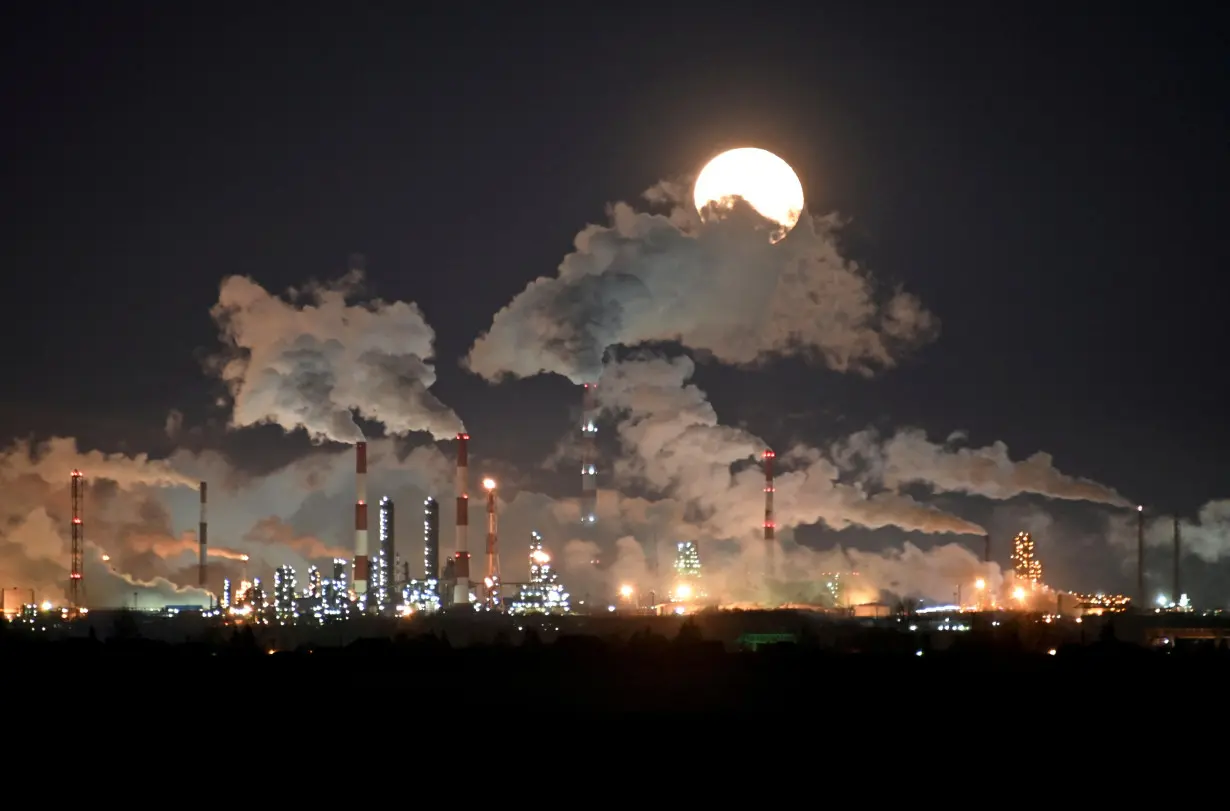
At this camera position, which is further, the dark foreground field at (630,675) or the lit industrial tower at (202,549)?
the lit industrial tower at (202,549)

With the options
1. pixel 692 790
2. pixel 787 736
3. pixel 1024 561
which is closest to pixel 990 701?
pixel 787 736

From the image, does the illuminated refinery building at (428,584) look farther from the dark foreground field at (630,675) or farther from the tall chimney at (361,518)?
the dark foreground field at (630,675)

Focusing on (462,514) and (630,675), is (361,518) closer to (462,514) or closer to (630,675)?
(462,514)

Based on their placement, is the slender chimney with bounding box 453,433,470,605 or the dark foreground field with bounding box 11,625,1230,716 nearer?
the dark foreground field with bounding box 11,625,1230,716

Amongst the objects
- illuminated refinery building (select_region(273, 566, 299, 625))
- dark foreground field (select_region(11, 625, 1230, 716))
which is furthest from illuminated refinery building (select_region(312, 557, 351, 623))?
dark foreground field (select_region(11, 625, 1230, 716))

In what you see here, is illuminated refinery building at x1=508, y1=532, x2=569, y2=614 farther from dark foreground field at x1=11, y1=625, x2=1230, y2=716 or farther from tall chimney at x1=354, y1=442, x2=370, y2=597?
dark foreground field at x1=11, y1=625, x2=1230, y2=716

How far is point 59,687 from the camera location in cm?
3941

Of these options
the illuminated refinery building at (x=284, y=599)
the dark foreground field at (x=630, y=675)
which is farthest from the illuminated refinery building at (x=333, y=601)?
the dark foreground field at (x=630, y=675)

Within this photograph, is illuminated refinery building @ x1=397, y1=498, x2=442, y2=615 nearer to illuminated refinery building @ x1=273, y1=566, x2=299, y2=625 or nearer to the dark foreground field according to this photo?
illuminated refinery building @ x1=273, y1=566, x2=299, y2=625

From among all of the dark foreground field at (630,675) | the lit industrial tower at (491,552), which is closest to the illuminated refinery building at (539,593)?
the lit industrial tower at (491,552)

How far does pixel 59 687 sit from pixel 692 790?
2055cm

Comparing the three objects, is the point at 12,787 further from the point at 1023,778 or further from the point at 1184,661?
the point at 1184,661

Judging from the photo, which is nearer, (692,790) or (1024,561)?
(692,790)

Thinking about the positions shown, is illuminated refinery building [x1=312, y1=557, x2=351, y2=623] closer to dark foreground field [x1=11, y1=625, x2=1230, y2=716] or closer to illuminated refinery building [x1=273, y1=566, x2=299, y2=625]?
illuminated refinery building [x1=273, y1=566, x2=299, y2=625]
